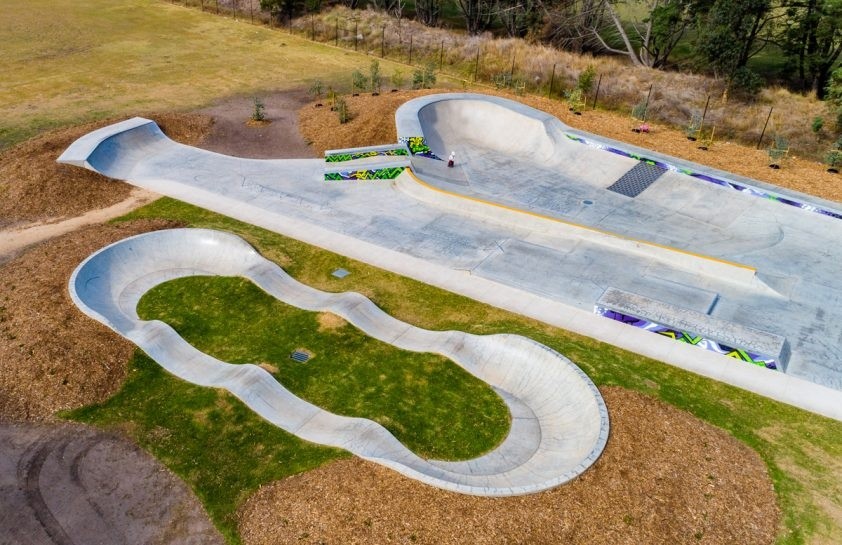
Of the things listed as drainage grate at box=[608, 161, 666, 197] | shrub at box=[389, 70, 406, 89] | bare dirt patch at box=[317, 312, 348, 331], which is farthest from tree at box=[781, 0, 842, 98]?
bare dirt patch at box=[317, 312, 348, 331]

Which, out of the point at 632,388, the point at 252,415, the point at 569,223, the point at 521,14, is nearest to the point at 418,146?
the point at 569,223

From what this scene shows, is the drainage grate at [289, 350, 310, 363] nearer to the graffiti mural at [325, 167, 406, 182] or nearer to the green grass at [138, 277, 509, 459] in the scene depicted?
the green grass at [138, 277, 509, 459]

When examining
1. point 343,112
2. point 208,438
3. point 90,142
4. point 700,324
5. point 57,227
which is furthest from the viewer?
point 343,112

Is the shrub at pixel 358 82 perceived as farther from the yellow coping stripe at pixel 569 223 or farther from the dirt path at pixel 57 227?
the dirt path at pixel 57 227

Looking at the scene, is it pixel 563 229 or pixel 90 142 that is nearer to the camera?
pixel 563 229

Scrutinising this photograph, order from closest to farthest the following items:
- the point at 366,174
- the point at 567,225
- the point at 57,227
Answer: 1. the point at 57,227
2. the point at 567,225
3. the point at 366,174

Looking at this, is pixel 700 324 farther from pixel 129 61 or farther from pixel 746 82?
pixel 129 61
